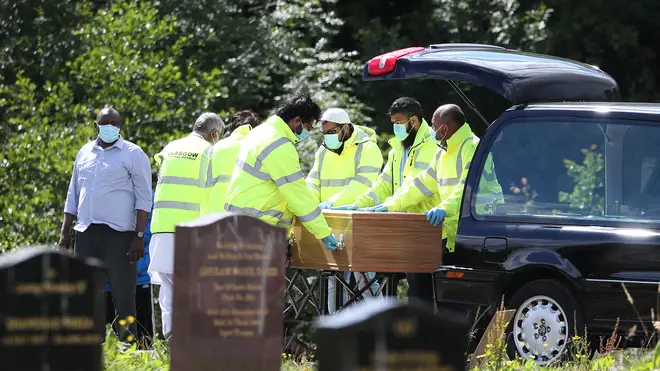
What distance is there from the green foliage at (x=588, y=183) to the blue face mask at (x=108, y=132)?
343 centimetres

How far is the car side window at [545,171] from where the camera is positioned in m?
9.80

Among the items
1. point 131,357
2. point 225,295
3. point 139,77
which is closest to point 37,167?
point 139,77

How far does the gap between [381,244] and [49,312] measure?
3.79 m

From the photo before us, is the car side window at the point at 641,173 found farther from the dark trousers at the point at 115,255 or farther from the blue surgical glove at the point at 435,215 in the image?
the dark trousers at the point at 115,255

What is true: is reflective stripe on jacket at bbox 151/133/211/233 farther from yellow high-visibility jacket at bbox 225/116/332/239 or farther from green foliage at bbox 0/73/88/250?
green foliage at bbox 0/73/88/250

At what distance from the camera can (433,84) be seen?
22469mm

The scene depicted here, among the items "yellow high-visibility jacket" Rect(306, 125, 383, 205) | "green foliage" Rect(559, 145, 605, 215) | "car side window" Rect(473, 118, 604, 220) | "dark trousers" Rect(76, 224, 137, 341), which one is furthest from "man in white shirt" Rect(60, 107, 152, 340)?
"green foliage" Rect(559, 145, 605, 215)

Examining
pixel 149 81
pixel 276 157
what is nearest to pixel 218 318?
pixel 276 157

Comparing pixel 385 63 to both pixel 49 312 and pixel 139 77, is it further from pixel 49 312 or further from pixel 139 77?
pixel 139 77

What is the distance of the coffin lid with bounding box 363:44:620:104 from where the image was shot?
10258mm

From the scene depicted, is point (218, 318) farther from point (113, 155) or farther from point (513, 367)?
point (113, 155)

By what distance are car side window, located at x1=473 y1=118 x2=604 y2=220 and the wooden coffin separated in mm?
408

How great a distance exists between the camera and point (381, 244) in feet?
33.6

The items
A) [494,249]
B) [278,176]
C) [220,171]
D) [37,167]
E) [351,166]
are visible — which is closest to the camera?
[494,249]
